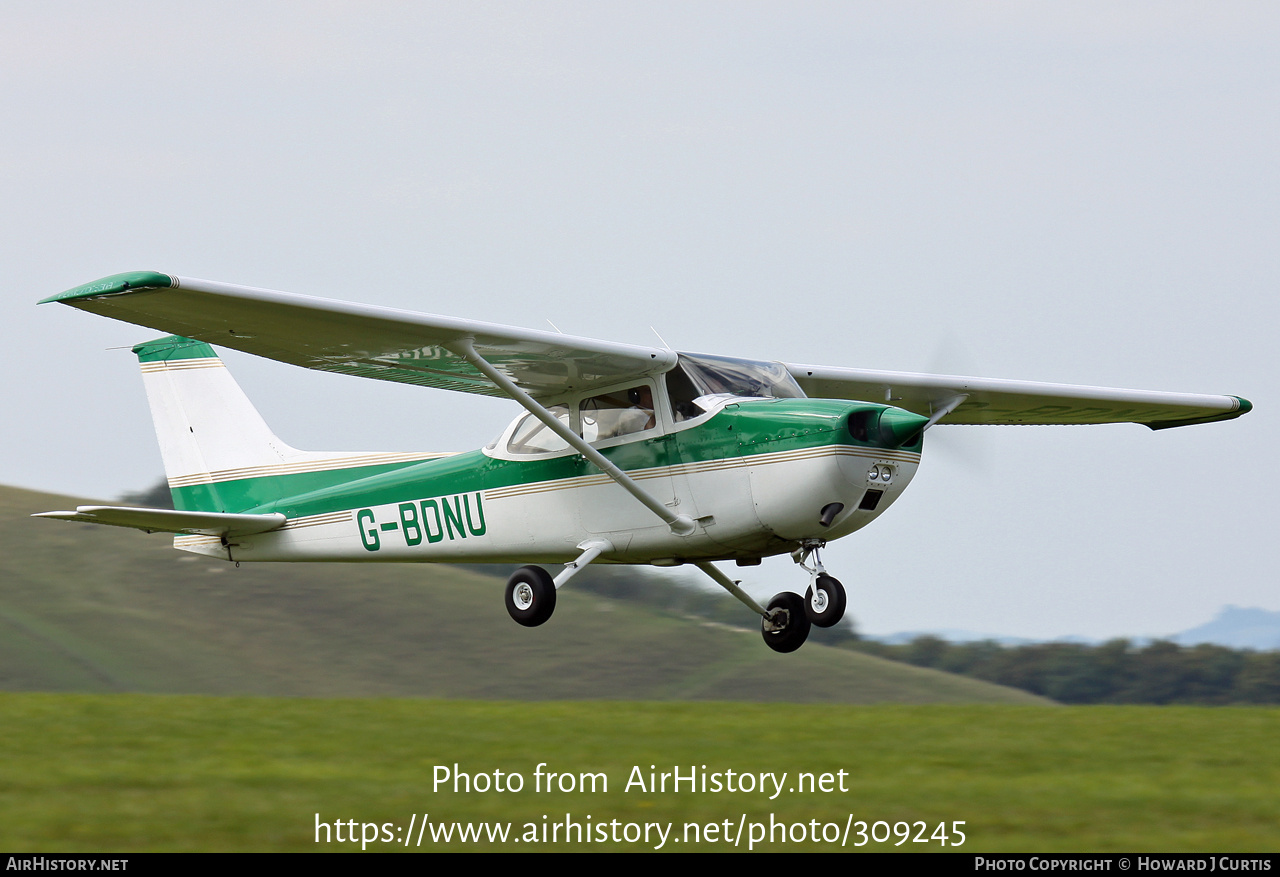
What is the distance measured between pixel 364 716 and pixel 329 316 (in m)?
3.10

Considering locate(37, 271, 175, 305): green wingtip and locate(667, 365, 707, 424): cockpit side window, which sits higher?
locate(37, 271, 175, 305): green wingtip

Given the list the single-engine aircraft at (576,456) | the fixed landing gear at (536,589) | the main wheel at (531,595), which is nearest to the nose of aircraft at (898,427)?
the single-engine aircraft at (576,456)

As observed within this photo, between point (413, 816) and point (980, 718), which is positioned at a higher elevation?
point (413, 816)

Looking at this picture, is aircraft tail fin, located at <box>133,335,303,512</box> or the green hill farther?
the green hill

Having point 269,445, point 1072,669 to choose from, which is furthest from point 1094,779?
point 1072,669

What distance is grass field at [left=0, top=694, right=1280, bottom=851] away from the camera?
6609 mm

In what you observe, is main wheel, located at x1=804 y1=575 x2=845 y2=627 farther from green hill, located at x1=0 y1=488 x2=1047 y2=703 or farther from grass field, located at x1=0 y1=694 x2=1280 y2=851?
green hill, located at x1=0 y1=488 x2=1047 y2=703

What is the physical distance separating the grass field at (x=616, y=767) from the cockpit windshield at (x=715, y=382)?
8.54 feet

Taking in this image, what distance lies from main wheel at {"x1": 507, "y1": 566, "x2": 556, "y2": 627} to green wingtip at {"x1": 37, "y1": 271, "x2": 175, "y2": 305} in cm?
441

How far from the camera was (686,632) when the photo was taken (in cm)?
3259

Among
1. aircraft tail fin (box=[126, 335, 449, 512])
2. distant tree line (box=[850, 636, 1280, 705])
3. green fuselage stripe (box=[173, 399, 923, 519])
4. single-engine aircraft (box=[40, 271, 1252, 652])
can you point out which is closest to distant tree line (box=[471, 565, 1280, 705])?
distant tree line (box=[850, 636, 1280, 705])

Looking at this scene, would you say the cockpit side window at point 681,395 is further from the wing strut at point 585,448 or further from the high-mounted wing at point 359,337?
the wing strut at point 585,448

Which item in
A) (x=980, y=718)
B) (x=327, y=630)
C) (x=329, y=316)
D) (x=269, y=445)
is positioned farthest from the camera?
(x=327, y=630)

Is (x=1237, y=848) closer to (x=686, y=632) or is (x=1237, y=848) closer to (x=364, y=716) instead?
(x=364, y=716)
